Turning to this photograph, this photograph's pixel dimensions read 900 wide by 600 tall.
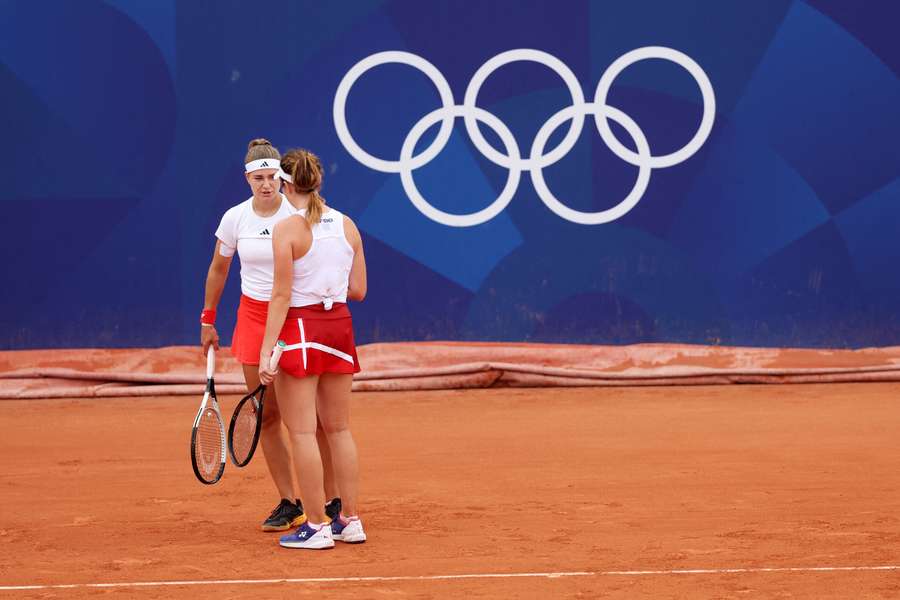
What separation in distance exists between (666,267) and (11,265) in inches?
197

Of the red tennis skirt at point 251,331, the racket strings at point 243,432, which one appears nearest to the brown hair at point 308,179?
the red tennis skirt at point 251,331

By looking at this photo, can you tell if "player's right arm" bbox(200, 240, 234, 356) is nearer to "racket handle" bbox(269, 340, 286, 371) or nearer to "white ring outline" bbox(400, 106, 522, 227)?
"racket handle" bbox(269, 340, 286, 371)

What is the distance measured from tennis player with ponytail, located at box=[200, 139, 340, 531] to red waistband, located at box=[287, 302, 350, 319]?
0.45 meters

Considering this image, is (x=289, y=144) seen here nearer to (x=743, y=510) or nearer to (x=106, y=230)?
(x=106, y=230)

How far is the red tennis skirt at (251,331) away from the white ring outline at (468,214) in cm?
481

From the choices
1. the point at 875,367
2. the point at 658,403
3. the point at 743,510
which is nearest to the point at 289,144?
the point at 658,403

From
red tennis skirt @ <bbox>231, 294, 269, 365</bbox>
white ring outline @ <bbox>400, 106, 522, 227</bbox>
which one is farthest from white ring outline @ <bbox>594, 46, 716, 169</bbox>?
red tennis skirt @ <bbox>231, 294, 269, 365</bbox>

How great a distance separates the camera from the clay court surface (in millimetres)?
4879

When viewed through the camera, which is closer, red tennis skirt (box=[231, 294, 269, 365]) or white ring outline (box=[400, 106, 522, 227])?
red tennis skirt (box=[231, 294, 269, 365])

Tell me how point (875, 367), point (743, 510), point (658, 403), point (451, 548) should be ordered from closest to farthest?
point (451, 548) → point (743, 510) → point (658, 403) → point (875, 367)

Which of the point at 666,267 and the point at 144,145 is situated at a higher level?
the point at 144,145

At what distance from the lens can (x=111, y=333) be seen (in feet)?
34.9

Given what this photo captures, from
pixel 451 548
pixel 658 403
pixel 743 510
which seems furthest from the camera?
pixel 658 403

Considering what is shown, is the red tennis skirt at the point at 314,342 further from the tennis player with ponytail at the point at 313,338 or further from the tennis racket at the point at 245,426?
the tennis racket at the point at 245,426
